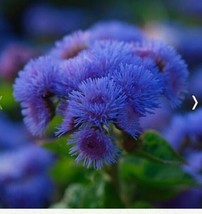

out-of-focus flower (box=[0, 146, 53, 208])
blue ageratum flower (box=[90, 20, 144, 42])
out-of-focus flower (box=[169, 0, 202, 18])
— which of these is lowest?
out-of-focus flower (box=[0, 146, 53, 208])

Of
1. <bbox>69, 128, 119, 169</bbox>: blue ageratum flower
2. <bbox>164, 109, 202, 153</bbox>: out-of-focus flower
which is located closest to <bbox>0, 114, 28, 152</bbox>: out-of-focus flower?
<bbox>164, 109, 202, 153</bbox>: out-of-focus flower

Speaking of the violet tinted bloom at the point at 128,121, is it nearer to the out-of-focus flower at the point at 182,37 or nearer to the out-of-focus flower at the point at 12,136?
the out-of-focus flower at the point at 12,136

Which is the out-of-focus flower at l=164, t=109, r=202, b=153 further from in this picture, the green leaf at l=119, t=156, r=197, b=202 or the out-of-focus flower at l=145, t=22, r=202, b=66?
the out-of-focus flower at l=145, t=22, r=202, b=66

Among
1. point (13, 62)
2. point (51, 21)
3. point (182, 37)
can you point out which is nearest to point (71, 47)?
point (13, 62)

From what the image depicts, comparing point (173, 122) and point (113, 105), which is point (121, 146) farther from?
point (173, 122)

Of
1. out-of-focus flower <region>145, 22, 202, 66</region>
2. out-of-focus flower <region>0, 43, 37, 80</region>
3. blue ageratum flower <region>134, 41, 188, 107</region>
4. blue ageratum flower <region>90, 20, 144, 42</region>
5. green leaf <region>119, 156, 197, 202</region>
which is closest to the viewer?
blue ageratum flower <region>134, 41, 188, 107</region>
